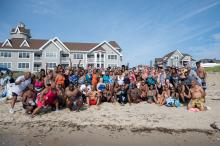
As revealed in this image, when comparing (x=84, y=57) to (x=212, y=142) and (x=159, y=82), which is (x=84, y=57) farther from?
(x=212, y=142)

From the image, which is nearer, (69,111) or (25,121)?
(25,121)

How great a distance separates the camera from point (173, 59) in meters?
65.9

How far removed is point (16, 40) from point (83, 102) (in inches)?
1666

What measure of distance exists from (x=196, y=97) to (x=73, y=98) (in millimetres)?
5609

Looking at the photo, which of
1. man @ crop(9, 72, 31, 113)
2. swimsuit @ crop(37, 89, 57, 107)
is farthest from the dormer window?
swimsuit @ crop(37, 89, 57, 107)

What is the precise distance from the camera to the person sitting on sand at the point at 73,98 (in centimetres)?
1088

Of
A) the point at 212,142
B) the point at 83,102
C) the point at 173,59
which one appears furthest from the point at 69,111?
the point at 173,59

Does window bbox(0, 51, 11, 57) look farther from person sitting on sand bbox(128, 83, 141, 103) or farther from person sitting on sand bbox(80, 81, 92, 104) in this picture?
person sitting on sand bbox(128, 83, 141, 103)

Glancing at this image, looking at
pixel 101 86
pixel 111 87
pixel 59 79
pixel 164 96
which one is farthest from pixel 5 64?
pixel 164 96

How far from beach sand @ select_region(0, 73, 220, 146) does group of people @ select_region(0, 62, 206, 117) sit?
63 cm

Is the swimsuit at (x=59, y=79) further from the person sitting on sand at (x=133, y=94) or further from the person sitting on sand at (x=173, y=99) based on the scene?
the person sitting on sand at (x=173, y=99)

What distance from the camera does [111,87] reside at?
40.7 ft

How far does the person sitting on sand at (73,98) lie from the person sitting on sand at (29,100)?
151 centimetres

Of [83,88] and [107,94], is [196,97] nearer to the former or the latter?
[107,94]
